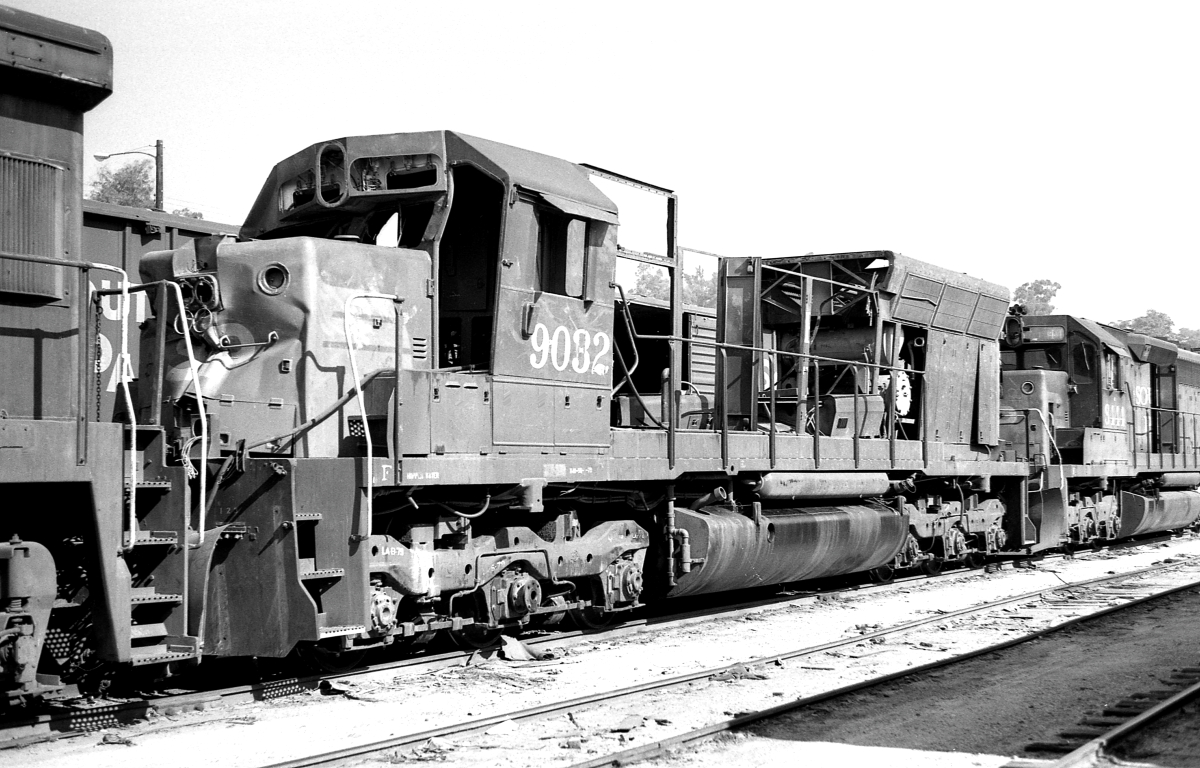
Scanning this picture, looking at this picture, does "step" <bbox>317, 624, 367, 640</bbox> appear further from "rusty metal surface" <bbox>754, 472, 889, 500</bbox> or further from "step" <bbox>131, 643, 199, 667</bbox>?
"rusty metal surface" <bbox>754, 472, 889, 500</bbox>

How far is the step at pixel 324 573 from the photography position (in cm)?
736

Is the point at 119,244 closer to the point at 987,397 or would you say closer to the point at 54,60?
the point at 54,60

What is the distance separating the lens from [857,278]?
13750mm

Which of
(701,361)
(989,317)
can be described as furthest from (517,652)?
(989,317)

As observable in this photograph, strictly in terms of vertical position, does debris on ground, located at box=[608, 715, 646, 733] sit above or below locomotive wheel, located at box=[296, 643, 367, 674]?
below

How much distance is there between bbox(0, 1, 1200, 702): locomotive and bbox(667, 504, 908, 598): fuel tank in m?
0.04

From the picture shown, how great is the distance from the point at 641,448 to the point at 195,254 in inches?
155

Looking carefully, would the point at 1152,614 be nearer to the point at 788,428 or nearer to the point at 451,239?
the point at 788,428

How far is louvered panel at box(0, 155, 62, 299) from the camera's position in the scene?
6.30 meters

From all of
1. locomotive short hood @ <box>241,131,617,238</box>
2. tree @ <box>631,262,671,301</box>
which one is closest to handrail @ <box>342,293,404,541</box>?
locomotive short hood @ <box>241,131,617,238</box>

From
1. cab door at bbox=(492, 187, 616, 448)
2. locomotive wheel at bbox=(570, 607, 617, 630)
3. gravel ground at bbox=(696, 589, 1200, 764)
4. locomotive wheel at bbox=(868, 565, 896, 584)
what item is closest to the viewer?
gravel ground at bbox=(696, 589, 1200, 764)

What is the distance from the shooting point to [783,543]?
38.8 feet

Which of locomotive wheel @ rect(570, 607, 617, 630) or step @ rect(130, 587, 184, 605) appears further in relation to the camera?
locomotive wheel @ rect(570, 607, 617, 630)

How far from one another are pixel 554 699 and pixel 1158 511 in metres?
16.9
